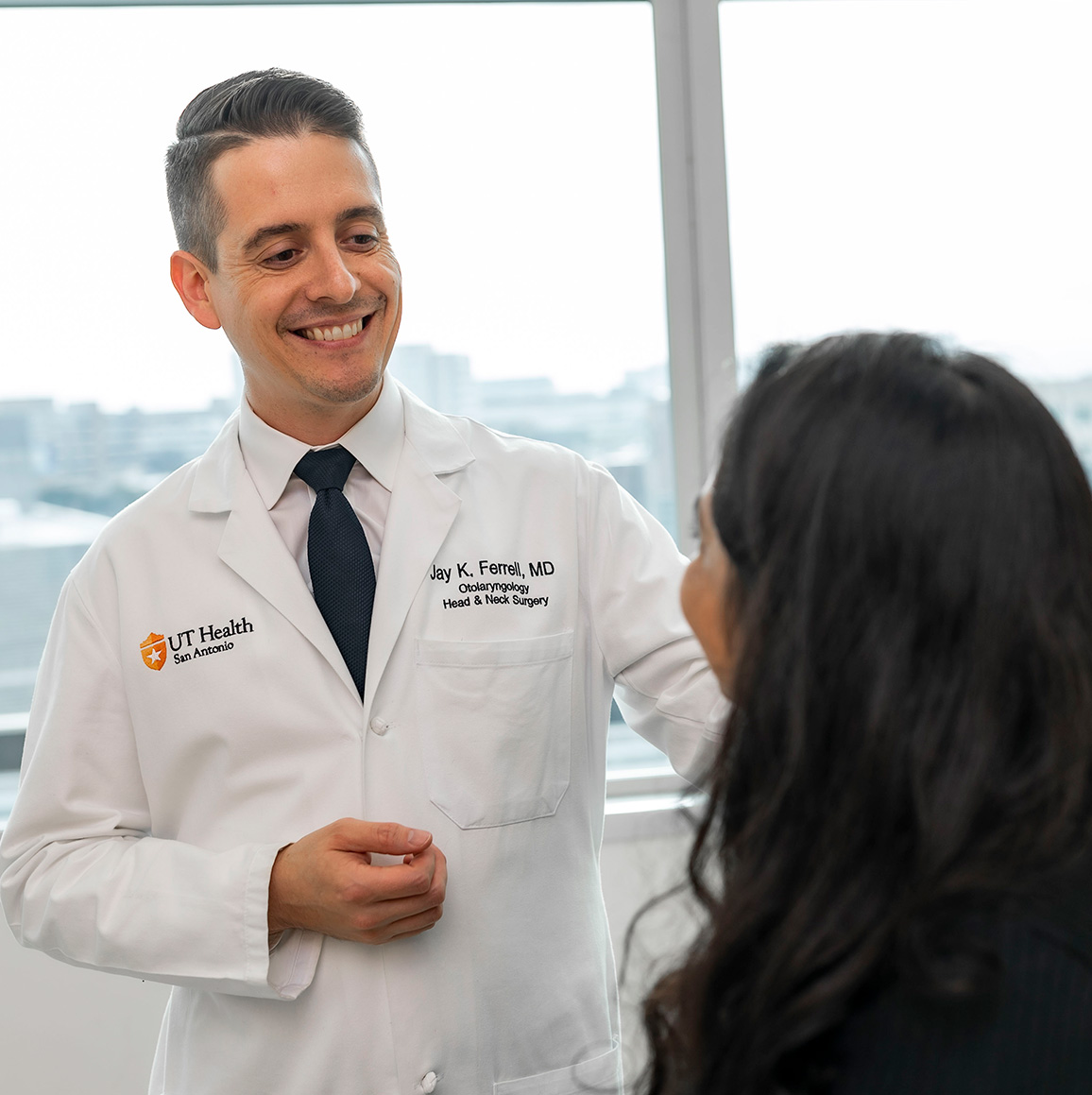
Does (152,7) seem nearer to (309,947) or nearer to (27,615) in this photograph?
(27,615)

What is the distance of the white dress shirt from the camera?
4.94ft

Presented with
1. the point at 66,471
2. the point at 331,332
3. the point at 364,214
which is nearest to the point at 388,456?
the point at 331,332

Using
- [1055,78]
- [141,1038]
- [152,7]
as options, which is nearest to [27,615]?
[141,1038]

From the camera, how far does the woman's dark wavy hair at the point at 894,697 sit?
0.74 m

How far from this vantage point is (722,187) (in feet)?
8.16

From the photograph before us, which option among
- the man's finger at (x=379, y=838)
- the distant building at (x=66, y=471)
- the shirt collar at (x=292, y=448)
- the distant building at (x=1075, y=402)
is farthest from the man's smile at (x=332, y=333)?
the distant building at (x=1075, y=402)

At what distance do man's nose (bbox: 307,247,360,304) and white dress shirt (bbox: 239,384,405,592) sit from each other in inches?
7.1

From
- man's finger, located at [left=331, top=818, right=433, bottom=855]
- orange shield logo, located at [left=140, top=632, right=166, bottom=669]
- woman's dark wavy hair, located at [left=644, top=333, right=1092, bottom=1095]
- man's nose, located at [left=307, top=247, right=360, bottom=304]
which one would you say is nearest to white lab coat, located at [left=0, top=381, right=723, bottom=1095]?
orange shield logo, located at [left=140, top=632, right=166, bottom=669]

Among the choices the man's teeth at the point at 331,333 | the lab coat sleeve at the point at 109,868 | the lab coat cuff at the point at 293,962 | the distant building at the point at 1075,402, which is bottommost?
the lab coat cuff at the point at 293,962

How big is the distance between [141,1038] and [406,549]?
144 centimetres

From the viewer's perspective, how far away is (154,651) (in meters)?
1.42

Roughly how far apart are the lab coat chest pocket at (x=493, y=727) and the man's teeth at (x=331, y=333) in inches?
16.6

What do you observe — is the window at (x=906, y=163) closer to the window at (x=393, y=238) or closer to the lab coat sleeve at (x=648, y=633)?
the window at (x=393, y=238)

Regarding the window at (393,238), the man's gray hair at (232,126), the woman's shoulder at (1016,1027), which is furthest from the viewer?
the window at (393,238)
